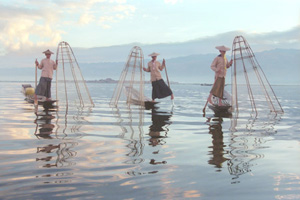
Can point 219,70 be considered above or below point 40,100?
above

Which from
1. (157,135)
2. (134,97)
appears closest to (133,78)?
(134,97)

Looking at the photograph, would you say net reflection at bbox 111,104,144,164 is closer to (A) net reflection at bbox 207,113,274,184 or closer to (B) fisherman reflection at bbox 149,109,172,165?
(B) fisherman reflection at bbox 149,109,172,165

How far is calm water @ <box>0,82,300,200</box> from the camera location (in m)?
3.23

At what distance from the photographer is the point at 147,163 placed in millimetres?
4242

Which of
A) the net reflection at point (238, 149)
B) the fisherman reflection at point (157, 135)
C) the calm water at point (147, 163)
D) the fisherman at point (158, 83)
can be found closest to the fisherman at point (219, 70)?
the fisherman at point (158, 83)

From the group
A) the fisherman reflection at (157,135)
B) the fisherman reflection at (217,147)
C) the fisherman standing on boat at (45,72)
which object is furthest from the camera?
the fisherman standing on boat at (45,72)

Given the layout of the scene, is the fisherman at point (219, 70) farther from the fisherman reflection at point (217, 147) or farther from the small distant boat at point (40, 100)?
the small distant boat at point (40, 100)

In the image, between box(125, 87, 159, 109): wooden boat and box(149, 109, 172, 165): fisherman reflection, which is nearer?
box(149, 109, 172, 165): fisherman reflection

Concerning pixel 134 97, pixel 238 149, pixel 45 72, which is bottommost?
pixel 238 149

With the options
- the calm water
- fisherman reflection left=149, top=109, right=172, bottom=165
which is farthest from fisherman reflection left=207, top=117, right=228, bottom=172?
fisherman reflection left=149, top=109, right=172, bottom=165

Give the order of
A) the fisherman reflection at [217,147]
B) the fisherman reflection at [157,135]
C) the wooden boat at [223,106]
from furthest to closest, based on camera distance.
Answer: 1. the wooden boat at [223,106]
2. the fisherman reflection at [157,135]
3. the fisherman reflection at [217,147]

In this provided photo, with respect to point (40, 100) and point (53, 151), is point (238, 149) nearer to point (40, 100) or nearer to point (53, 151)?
point (53, 151)

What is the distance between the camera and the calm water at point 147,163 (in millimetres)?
3230

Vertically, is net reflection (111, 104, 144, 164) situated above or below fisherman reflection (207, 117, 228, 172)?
above
